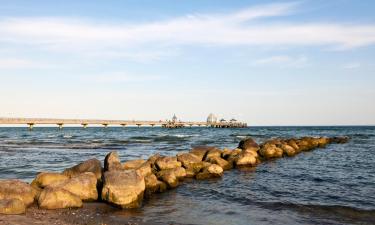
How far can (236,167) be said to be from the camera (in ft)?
77.3

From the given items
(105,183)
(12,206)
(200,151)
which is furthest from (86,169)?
(200,151)

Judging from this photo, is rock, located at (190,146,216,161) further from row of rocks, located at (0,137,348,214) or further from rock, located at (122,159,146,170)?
rock, located at (122,159,146,170)

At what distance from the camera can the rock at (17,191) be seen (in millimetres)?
12969

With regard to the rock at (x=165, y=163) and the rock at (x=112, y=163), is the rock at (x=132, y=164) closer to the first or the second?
the rock at (x=165, y=163)

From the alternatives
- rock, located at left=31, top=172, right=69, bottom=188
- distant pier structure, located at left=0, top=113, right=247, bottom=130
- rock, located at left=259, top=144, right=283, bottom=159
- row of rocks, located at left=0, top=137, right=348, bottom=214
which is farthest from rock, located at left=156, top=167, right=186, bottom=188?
distant pier structure, located at left=0, top=113, right=247, bottom=130

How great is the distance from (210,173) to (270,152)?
1003cm

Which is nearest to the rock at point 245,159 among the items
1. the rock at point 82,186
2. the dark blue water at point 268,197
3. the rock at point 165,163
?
the dark blue water at point 268,197

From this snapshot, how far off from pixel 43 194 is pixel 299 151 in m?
25.9

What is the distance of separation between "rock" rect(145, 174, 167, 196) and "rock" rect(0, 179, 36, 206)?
14.2ft

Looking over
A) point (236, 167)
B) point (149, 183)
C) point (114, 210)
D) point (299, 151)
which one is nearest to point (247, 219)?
point (114, 210)

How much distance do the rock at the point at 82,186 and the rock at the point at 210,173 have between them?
640 centimetres

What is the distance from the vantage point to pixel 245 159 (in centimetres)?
2402

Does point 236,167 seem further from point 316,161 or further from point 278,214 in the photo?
point 278,214

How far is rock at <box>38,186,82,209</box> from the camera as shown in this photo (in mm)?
12945
